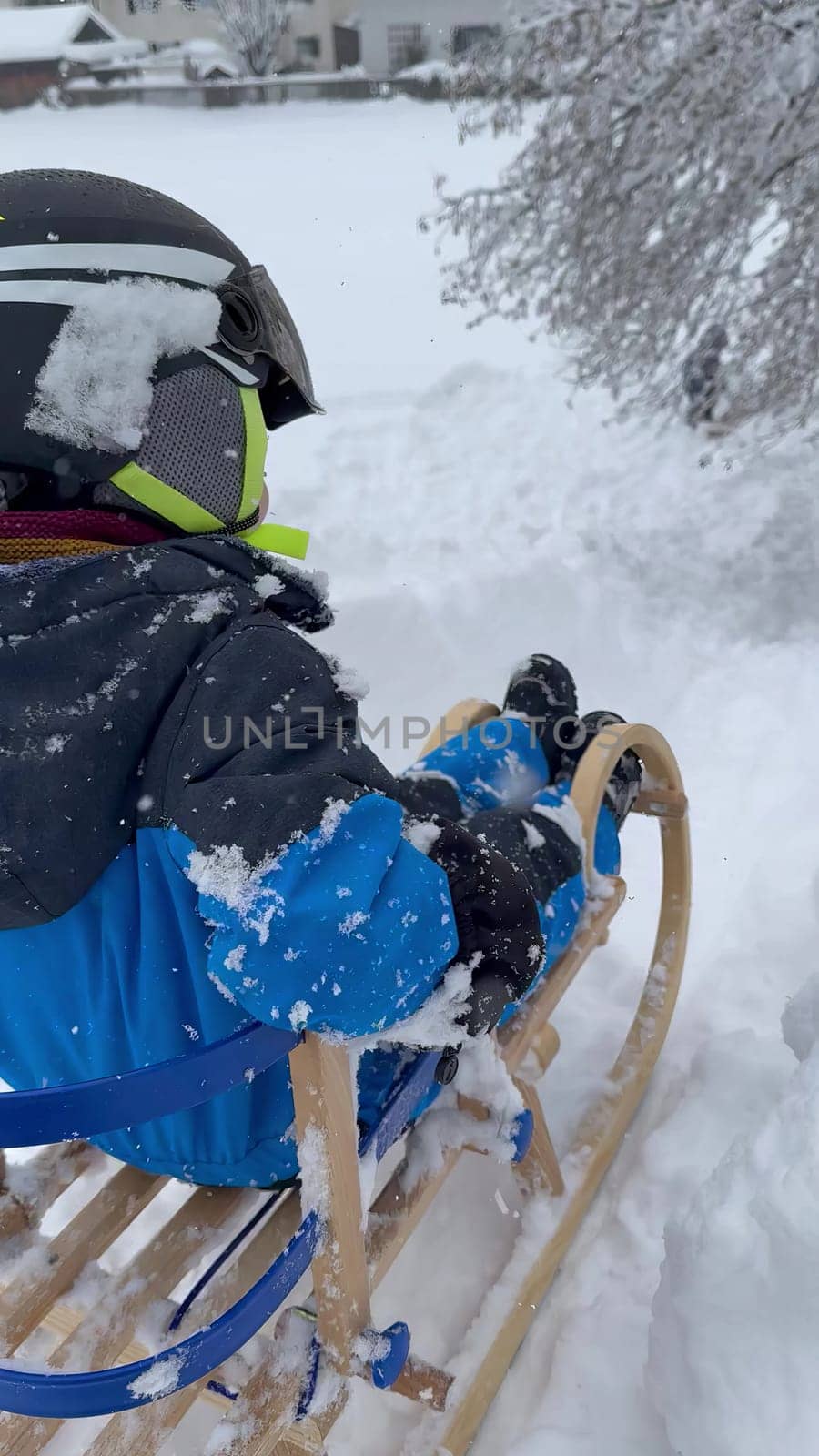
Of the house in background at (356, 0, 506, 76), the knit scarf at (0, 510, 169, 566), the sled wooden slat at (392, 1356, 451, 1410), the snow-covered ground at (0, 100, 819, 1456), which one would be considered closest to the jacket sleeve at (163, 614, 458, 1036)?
the knit scarf at (0, 510, 169, 566)

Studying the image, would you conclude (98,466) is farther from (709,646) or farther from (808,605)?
(808,605)

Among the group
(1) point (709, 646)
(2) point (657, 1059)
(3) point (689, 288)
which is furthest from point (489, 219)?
(2) point (657, 1059)

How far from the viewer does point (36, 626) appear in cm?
88

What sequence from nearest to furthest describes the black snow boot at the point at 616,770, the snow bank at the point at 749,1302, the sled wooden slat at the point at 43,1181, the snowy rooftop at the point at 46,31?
the snow bank at the point at 749,1302, the sled wooden slat at the point at 43,1181, the black snow boot at the point at 616,770, the snowy rooftop at the point at 46,31

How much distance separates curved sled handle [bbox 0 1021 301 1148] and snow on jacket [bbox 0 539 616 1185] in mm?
49

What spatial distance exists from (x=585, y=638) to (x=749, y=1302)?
3.18 metres

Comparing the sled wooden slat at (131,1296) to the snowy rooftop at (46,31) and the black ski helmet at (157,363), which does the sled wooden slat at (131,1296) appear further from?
the snowy rooftop at (46,31)

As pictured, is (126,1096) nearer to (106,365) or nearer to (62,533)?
(62,533)

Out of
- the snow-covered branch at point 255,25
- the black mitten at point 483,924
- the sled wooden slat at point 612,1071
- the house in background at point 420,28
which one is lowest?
the sled wooden slat at point 612,1071

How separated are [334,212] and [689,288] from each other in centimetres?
345

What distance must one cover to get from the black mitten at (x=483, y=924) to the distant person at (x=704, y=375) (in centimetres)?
398

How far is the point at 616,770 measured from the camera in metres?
2.09

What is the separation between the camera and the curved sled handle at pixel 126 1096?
2.60ft

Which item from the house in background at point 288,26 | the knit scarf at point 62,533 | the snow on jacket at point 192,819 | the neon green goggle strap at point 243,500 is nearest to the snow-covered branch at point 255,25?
the house in background at point 288,26
